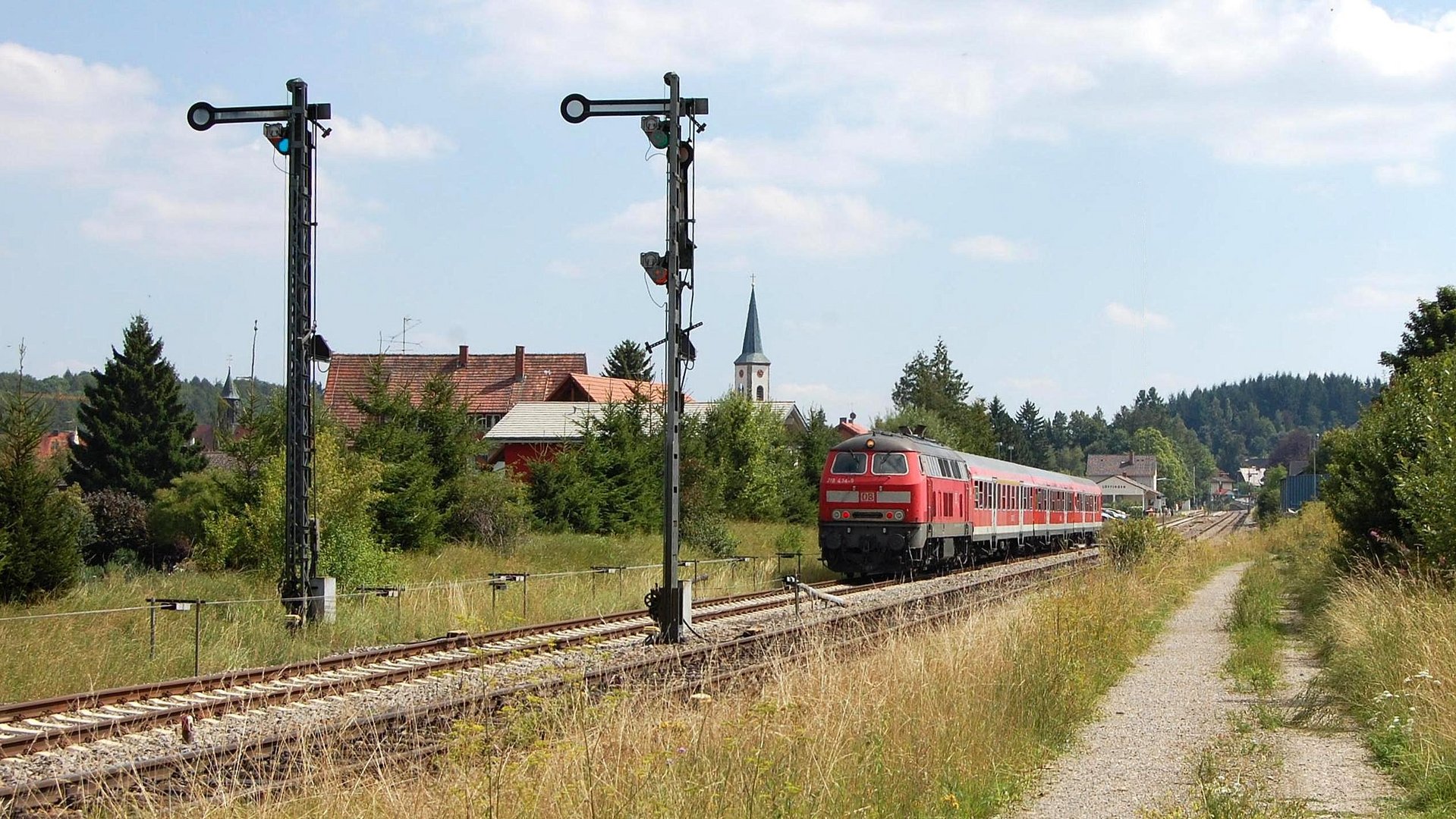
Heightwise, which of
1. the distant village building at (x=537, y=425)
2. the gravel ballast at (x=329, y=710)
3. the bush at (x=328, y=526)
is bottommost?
the gravel ballast at (x=329, y=710)

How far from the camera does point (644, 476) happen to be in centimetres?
3991

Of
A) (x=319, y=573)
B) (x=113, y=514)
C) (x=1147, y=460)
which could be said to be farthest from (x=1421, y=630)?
(x=1147, y=460)

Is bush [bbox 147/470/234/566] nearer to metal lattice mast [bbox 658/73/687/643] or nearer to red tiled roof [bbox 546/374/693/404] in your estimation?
metal lattice mast [bbox 658/73/687/643]

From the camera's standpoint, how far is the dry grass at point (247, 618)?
13125 mm

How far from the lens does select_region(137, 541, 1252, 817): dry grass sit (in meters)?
6.47

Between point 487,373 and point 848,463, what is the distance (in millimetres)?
54432

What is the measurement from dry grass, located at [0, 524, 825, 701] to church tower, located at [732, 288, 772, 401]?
357ft

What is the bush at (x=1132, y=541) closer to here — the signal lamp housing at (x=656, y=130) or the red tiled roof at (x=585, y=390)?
the signal lamp housing at (x=656, y=130)

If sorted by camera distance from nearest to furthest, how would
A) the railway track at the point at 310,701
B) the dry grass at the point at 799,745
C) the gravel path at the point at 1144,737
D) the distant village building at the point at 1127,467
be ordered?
the dry grass at the point at 799,745
the railway track at the point at 310,701
the gravel path at the point at 1144,737
the distant village building at the point at 1127,467

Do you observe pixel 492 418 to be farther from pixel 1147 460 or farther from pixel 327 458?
pixel 1147 460

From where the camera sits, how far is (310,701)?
12.0 metres

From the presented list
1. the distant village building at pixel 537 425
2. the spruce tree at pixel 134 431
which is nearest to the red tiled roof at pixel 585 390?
the distant village building at pixel 537 425

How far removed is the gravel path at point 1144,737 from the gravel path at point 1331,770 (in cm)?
63

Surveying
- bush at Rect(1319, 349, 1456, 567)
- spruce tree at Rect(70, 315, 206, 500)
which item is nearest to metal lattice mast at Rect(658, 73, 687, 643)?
bush at Rect(1319, 349, 1456, 567)
